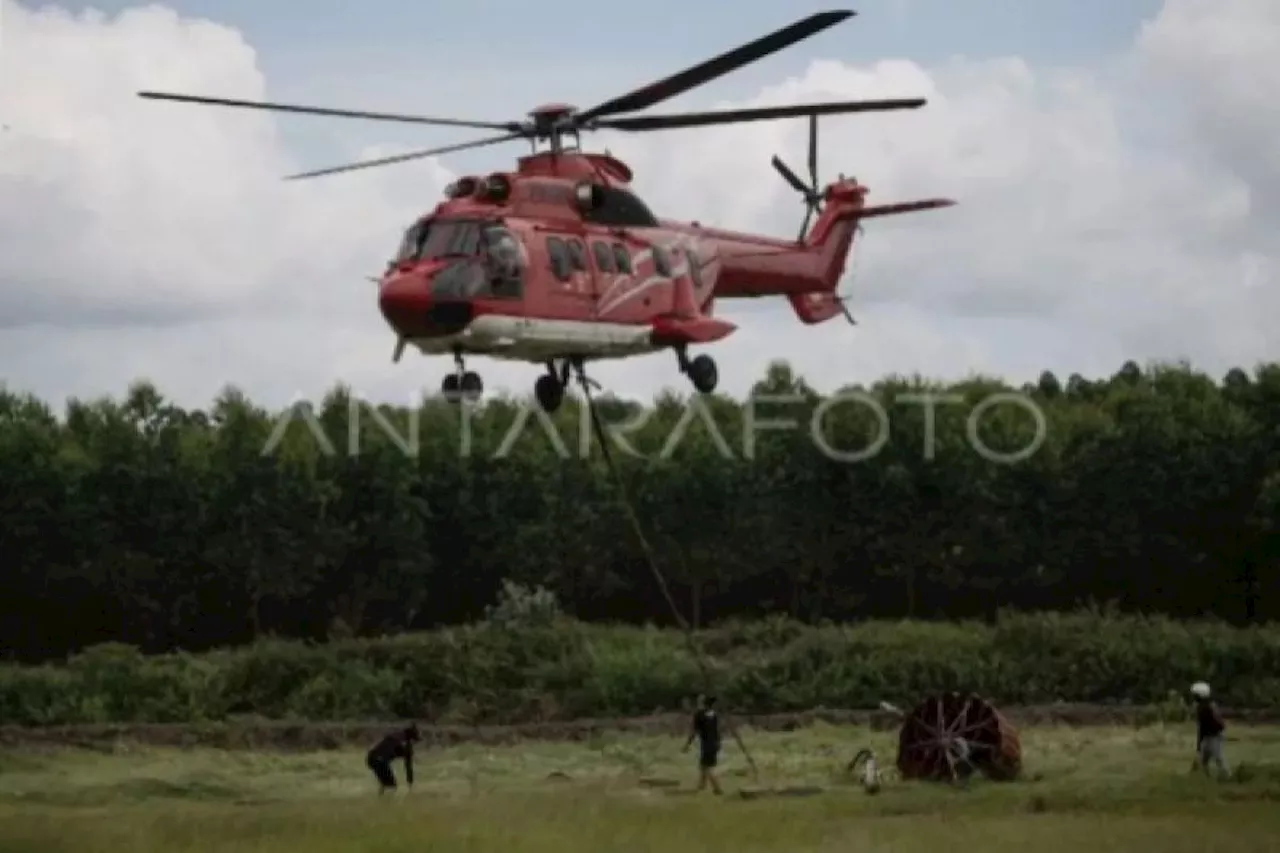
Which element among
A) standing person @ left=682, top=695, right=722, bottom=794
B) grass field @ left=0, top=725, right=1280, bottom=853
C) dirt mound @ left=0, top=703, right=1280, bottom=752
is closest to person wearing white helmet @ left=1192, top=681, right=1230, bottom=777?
grass field @ left=0, top=725, right=1280, bottom=853

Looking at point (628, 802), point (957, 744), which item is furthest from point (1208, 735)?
point (628, 802)

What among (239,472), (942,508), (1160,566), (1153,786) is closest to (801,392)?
(942,508)

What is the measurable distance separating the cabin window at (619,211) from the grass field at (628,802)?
23.1 feet

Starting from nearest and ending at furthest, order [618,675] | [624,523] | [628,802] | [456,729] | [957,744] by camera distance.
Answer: [628,802], [957,744], [456,729], [618,675], [624,523]

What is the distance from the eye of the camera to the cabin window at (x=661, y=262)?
29.1 m

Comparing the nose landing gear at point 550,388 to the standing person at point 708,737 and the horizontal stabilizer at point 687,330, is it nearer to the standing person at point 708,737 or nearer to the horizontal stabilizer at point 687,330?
the horizontal stabilizer at point 687,330

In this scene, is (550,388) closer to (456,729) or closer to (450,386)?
(450,386)

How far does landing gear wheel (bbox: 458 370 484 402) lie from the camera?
26.1 m

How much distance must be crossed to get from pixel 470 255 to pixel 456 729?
2726cm

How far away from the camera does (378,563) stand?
83.3 m

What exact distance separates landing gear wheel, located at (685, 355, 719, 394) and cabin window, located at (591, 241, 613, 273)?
1399mm

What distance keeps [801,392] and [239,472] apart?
61.2 feet

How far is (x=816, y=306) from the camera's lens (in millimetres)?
33312

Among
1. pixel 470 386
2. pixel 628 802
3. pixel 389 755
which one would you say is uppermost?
pixel 470 386
